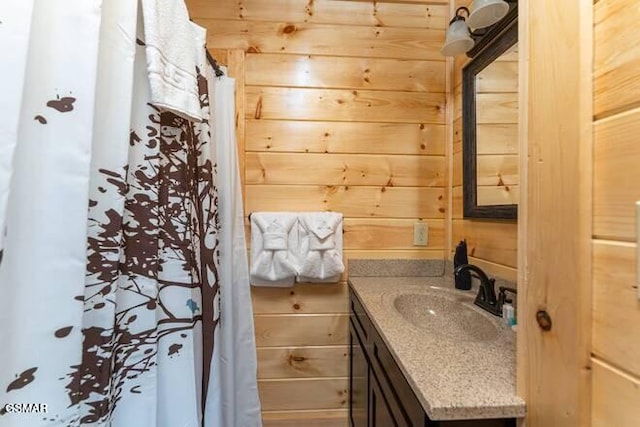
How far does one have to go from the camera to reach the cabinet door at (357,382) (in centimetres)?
129

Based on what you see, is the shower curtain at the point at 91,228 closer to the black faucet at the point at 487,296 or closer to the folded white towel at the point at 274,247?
the folded white towel at the point at 274,247

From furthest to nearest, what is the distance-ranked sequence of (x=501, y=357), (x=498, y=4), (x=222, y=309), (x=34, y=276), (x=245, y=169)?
1. (x=245, y=169)
2. (x=222, y=309)
3. (x=498, y=4)
4. (x=501, y=357)
5. (x=34, y=276)

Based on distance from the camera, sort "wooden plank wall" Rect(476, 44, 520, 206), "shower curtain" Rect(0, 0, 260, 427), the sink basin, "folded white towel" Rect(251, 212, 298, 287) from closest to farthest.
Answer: "shower curtain" Rect(0, 0, 260, 427) → the sink basin → "wooden plank wall" Rect(476, 44, 520, 206) → "folded white towel" Rect(251, 212, 298, 287)

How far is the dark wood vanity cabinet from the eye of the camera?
69 cm

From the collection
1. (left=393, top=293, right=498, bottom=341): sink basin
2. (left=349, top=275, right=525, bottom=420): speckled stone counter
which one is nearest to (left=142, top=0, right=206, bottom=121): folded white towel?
(left=349, top=275, right=525, bottom=420): speckled stone counter

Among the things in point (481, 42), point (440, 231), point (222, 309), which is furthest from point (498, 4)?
point (222, 309)

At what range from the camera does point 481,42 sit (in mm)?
1361

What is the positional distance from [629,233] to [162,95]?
949mm

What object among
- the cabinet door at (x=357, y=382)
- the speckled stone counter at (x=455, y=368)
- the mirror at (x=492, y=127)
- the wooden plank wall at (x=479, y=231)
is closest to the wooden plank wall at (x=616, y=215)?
the speckled stone counter at (x=455, y=368)

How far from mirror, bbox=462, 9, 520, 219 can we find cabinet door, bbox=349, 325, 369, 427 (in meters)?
0.78

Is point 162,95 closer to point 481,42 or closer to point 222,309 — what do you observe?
point 222,309

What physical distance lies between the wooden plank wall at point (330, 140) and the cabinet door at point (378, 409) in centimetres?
52

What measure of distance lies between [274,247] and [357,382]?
72cm

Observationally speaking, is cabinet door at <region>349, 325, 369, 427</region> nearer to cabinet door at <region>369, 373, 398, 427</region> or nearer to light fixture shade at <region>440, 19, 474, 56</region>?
cabinet door at <region>369, 373, 398, 427</region>
